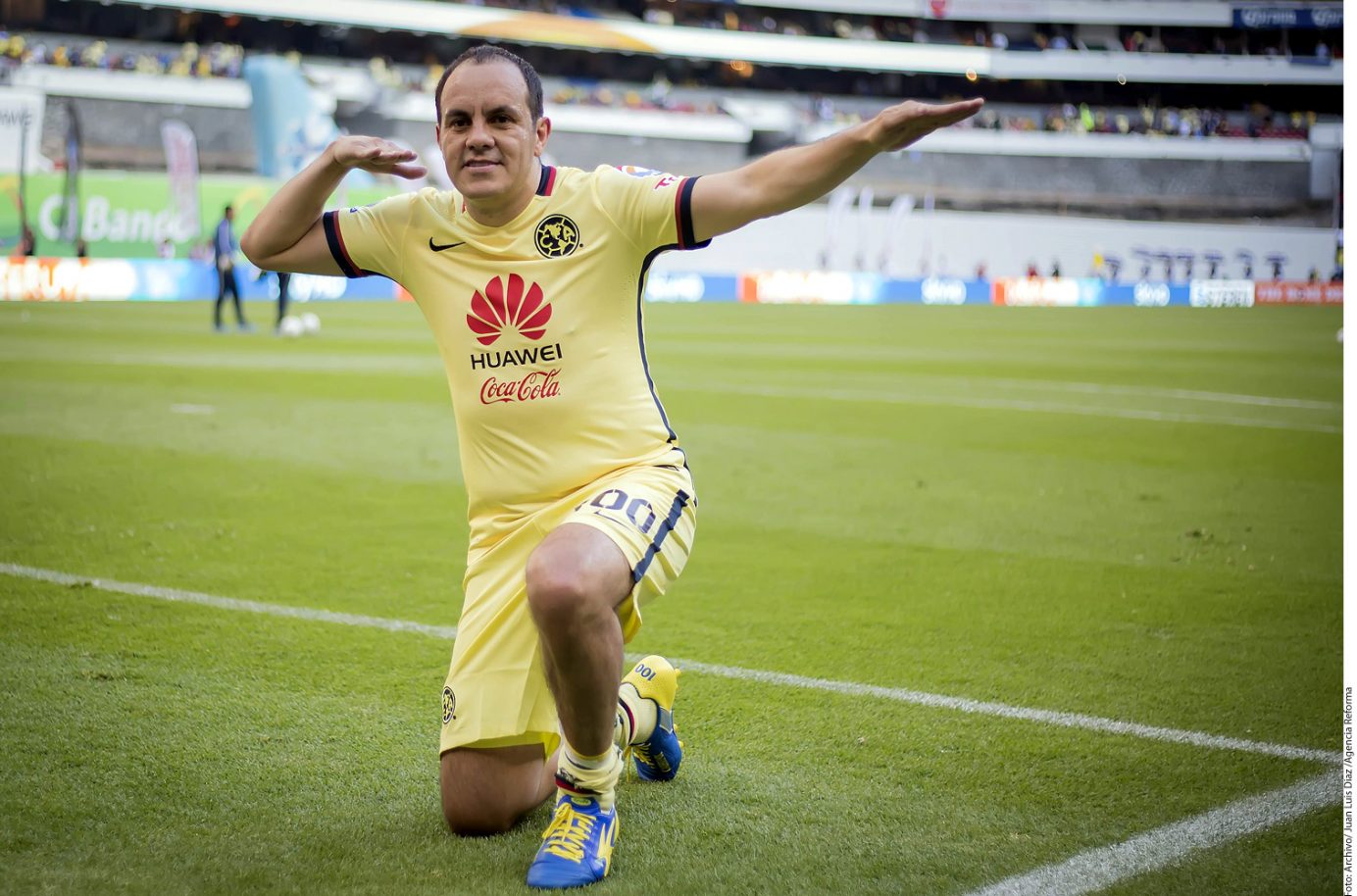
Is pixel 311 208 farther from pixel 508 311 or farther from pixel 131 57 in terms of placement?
pixel 131 57

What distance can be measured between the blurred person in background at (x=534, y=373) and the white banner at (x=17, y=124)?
105 ft

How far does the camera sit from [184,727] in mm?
3973

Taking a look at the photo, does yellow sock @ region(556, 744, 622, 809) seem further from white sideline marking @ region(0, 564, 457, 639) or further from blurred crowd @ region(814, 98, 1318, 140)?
blurred crowd @ region(814, 98, 1318, 140)

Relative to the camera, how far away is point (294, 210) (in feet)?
11.9

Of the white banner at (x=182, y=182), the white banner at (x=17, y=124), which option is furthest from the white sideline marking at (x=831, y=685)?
the white banner at (x=182, y=182)

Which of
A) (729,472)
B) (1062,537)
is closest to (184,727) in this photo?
(1062,537)

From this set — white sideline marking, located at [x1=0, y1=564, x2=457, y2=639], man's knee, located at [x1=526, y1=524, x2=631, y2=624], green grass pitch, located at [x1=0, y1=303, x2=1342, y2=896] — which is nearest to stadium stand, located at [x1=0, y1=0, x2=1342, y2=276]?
green grass pitch, located at [x1=0, y1=303, x2=1342, y2=896]

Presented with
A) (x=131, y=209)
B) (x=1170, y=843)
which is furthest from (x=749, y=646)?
(x=131, y=209)

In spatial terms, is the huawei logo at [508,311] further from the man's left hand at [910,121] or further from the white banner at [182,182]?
the white banner at [182,182]

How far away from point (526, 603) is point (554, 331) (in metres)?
0.68

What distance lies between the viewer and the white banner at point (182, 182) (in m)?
33.4

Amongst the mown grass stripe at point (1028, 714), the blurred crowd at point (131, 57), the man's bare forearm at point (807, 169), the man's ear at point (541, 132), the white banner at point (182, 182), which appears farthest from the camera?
the blurred crowd at point (131, 57)

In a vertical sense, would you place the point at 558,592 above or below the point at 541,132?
below

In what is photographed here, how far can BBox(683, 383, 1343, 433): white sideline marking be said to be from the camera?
40.4 feet
